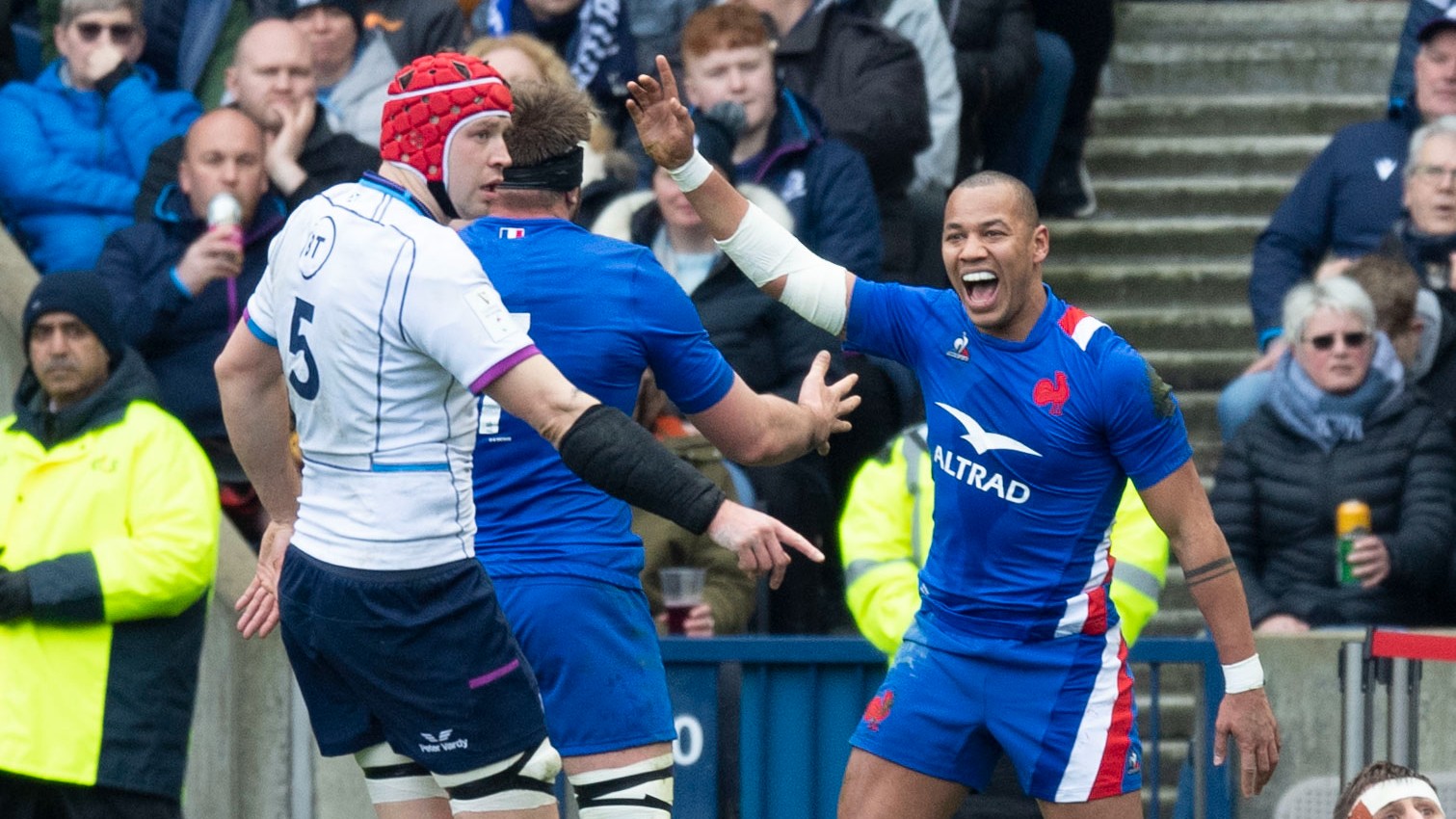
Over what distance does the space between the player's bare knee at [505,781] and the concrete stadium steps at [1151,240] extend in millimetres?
6917

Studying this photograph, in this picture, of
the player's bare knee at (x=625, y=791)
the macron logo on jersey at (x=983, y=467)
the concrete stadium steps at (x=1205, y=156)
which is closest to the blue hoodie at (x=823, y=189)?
the macron logo on jersey at (x=983, y=467)

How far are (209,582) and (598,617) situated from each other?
6.75 ft

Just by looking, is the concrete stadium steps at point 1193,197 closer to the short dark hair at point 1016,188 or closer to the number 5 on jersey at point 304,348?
the short dark hair at point 1016,188

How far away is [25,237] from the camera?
925 centimetres

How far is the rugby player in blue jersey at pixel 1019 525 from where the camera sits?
5742 mm

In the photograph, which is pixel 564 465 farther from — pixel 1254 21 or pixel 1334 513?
pixel 1254 21

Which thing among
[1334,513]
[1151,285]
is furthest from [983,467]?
[1151,285]

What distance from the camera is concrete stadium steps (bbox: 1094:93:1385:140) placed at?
11977 millimetres

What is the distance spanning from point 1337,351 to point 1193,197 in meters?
3.69

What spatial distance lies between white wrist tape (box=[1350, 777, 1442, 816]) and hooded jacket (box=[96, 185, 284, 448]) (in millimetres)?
4460

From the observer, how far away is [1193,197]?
38.4ft

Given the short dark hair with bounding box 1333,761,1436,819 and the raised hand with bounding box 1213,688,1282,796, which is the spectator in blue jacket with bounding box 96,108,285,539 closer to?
the raised hand with bounding box 1213,688,1282,796

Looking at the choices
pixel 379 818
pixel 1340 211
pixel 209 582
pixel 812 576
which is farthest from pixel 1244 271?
pixel 379 818

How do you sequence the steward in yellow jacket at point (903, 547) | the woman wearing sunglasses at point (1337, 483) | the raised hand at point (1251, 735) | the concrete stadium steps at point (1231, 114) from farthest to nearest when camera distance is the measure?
1. the concrete stadium steps at point (1231, 114)
2. the woman wearing sunglasses at point (1337, 483)
3. the steward in yellow jacket at point (903, 547)
4. the raised hand at point (1251, 735)
